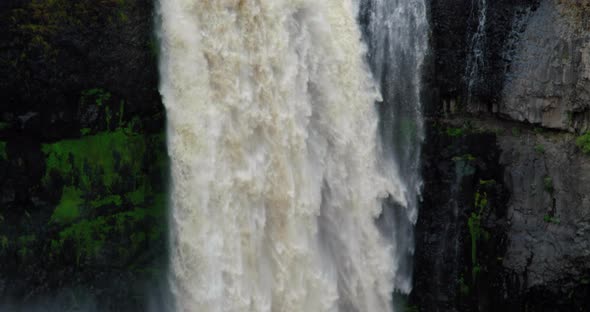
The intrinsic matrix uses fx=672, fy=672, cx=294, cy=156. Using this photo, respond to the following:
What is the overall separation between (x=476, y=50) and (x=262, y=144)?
3294mm

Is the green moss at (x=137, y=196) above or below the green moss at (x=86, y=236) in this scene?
above

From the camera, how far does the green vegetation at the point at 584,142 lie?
8.65 meters

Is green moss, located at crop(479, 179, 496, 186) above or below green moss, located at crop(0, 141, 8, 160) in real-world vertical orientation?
below

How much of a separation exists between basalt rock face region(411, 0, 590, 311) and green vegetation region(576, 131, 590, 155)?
0.04m

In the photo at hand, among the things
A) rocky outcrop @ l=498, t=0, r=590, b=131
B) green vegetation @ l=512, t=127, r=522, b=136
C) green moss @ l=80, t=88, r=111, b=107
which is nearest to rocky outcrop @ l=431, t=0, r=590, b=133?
rocky outcrop @ l=498, t=0, r=590, b=131

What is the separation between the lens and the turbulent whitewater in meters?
7.80

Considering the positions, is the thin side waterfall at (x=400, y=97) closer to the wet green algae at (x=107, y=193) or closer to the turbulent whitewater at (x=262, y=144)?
the turbulent whitewater at (x=262, y=144)

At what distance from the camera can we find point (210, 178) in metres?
7.91

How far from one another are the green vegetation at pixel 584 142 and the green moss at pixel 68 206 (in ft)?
21.0

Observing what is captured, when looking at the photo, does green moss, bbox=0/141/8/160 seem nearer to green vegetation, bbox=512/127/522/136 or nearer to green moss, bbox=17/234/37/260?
green moss, bbox=17/234/37/260

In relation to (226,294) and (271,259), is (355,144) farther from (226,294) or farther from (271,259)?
(226,294)

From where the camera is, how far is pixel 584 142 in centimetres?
867

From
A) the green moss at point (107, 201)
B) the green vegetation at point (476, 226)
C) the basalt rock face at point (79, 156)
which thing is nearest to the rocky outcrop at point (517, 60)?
the green vegetation at point (476, 226)

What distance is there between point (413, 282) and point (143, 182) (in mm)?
4055
